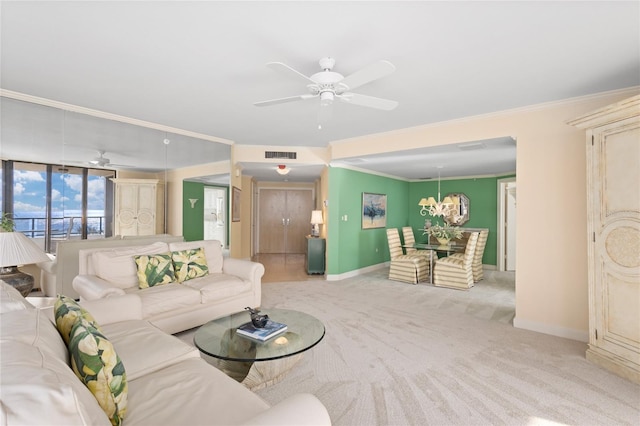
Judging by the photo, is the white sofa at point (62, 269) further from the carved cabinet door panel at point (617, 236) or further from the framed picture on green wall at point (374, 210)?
the carved cabinet door panel at point (617, 236)

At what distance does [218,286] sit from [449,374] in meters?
2.39

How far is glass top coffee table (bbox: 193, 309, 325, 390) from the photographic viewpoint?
6.66 feet

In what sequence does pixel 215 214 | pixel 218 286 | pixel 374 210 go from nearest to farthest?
pixel 218 286, pixel 215 214, pixel 374 210

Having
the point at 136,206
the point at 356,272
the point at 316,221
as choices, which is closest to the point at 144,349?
the point at 136,206

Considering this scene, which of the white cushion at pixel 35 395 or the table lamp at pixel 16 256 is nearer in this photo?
the white cushion at pixel 35 395

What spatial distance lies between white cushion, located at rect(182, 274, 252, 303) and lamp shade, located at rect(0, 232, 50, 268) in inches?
51.8

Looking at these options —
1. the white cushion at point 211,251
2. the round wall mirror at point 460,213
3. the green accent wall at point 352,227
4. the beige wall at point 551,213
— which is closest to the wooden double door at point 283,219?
the green accent wall at point 352,227

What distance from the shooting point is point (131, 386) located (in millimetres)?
1502

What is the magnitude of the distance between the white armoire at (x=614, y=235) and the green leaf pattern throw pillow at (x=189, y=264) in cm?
394

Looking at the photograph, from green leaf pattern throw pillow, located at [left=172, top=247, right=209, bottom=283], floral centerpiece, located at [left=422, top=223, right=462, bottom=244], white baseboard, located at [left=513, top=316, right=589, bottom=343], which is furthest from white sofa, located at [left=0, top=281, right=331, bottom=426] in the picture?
floral centerpiece, located at [left=422, top=223, right=462, bottom=244]

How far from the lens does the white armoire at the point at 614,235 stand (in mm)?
2371

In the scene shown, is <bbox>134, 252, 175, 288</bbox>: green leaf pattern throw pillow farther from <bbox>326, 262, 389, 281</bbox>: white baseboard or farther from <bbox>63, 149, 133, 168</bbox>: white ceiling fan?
<bbox>326, 262, 389, 281</bbox>: white baseboard

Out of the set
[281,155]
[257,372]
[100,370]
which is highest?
[281,155]

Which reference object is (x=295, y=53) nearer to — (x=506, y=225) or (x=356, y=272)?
(x=356, y=272)
